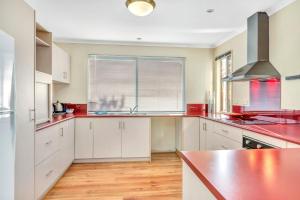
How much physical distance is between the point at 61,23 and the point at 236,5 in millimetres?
2537

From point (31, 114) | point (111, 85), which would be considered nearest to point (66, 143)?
point (31, 114)

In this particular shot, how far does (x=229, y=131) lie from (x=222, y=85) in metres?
1.85

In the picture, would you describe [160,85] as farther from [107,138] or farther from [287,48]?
[287,48]

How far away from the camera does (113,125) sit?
368 cm

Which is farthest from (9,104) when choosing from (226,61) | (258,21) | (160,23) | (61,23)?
(226,61)

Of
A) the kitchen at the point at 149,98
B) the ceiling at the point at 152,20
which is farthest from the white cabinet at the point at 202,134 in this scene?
the ceiling at the point at 152,20

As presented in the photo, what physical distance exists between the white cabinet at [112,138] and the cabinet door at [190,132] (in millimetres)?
668

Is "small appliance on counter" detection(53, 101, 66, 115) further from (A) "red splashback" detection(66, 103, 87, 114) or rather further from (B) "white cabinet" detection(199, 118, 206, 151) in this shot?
(B) "white cabinet" detection(199, 118, 206, 151)

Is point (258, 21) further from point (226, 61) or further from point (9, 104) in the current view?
point (9, 104)

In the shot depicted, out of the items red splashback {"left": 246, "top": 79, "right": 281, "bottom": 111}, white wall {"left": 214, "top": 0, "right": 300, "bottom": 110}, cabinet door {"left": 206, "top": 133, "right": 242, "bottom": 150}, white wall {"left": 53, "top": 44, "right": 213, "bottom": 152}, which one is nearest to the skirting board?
white wall {"left": 53, "top": 44, "right": 213, "bottom": 152}

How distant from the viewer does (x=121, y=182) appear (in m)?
2.83

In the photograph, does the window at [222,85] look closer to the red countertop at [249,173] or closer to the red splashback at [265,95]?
the red splashback at [265,95]

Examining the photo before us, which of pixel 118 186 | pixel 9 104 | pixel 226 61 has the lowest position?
pixel 118 186

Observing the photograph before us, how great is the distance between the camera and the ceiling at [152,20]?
2.56m
